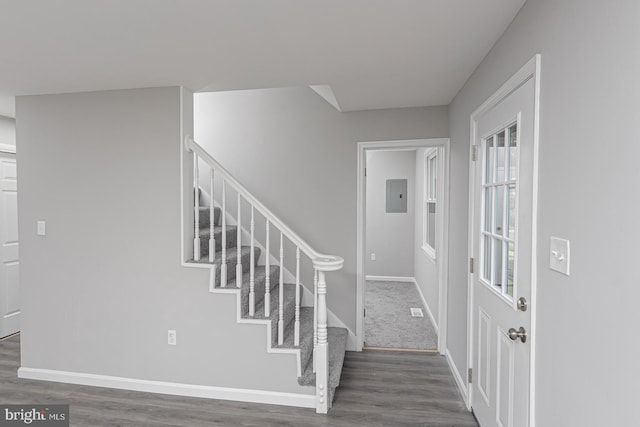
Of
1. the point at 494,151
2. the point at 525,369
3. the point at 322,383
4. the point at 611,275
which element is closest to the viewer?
the point at 611,275

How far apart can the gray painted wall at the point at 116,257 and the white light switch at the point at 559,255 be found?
191 centimetres

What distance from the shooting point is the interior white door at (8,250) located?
370cm

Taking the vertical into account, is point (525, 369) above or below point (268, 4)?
below

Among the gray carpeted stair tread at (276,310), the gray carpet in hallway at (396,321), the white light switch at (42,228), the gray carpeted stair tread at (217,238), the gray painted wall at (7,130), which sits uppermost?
the gray painted wall at (7,130)

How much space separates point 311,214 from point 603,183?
2.61m

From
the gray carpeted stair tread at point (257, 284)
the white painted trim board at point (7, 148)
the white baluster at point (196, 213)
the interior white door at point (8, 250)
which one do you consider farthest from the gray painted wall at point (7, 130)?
the gray carpeted stair tread at point (257, 284)

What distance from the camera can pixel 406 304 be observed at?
16.3ft

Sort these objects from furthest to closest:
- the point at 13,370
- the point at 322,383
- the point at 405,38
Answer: the point at 13,370, the point at 322,383, the point at 405,38

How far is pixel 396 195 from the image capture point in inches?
248

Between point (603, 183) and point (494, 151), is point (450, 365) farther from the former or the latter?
point (603, 183)

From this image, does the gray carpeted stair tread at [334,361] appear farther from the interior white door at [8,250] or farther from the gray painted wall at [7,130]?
the gray painted wall at [7,130]

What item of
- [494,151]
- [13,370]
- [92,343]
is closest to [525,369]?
[494,151]

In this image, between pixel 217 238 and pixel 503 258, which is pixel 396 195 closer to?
pixel 217 238

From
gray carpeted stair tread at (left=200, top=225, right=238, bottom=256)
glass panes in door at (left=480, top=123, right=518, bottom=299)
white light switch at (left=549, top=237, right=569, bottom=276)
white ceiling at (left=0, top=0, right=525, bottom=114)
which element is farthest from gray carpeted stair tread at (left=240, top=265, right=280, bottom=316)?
white light switch at (left=549, top=237, right=569, bottom=276)
